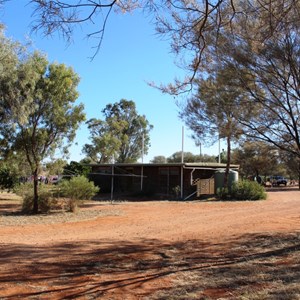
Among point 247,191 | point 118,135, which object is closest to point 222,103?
point 247,191

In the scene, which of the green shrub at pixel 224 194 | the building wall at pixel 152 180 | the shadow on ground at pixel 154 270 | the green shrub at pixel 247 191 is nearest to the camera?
the shadow on ground at pixel 154 270

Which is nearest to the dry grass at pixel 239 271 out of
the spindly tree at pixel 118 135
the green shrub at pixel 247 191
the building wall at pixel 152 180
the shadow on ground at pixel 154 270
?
the shadow on ground at pixel 154 270

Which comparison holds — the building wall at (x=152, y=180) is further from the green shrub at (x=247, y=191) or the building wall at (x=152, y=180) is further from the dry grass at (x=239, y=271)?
the dry grass at (x=239, y=271)

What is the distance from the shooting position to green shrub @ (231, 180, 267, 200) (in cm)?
2833

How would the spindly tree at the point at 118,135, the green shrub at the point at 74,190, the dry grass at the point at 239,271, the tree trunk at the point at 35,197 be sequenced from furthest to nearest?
the spindly tree at the point at 118,135 → the green shrub at the point at 74,190 → the tree trunk at the point at 35,197 → the dry grass at the point at 239,271

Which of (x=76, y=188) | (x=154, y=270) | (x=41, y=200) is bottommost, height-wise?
(x=154, y=270)

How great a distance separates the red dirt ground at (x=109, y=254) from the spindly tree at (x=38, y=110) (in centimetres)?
553

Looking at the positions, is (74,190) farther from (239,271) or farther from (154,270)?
(239,271)

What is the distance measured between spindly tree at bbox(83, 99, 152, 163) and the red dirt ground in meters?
38.8

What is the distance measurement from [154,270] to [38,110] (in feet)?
45.5

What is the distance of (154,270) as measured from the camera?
7.59 meters

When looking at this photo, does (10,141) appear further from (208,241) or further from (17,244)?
(208,241)

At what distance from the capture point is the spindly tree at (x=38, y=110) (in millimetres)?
17969

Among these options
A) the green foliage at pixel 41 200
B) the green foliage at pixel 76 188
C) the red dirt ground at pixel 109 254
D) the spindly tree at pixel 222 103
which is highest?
the spindly tree at pixel 222 103
